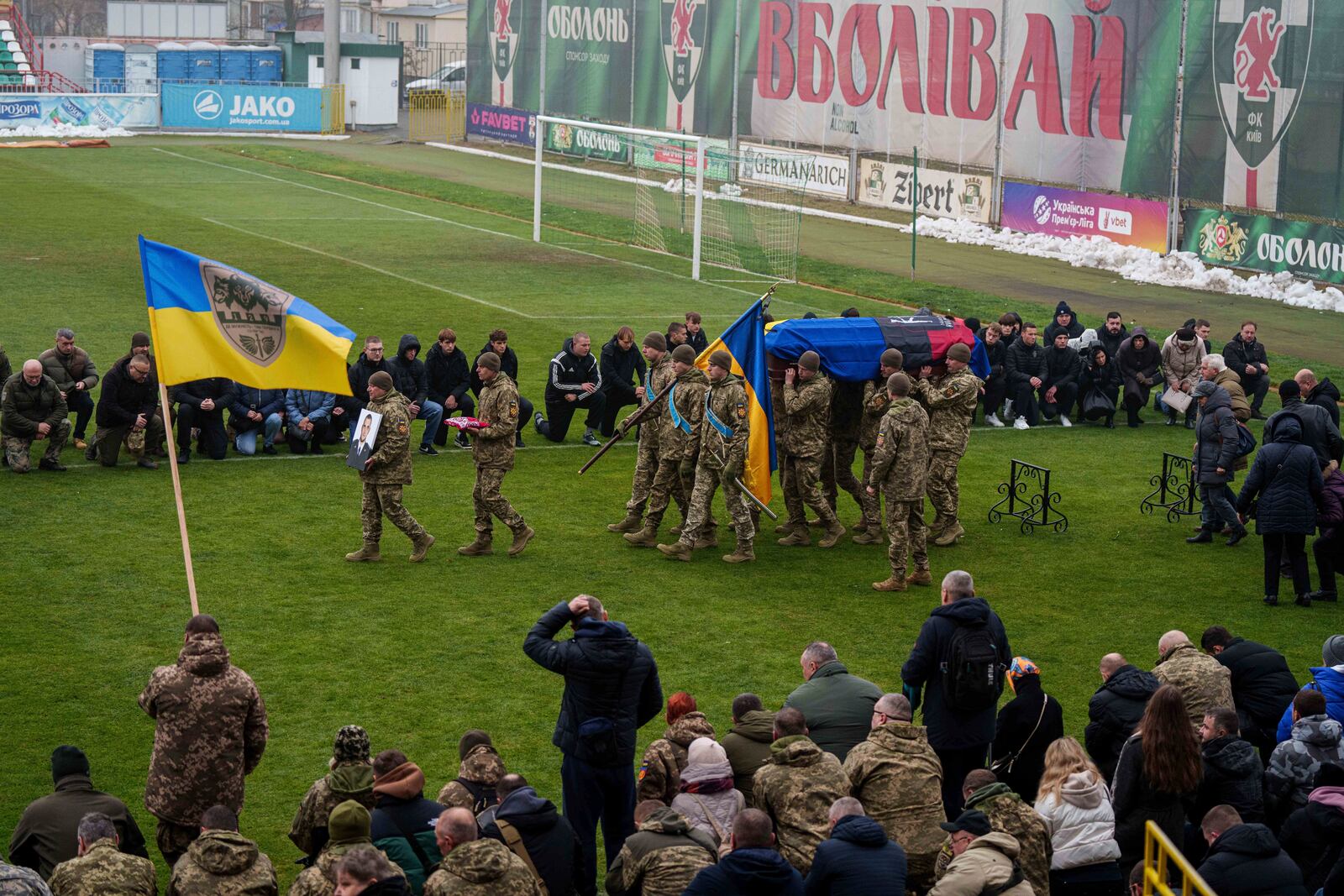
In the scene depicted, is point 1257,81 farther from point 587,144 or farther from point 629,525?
point 587,144

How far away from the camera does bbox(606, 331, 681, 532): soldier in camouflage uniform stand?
640 inches

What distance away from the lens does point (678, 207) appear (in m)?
40.8

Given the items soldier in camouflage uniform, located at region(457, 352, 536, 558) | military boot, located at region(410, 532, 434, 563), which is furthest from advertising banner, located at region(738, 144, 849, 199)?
military boot, located at region(410, 532, 434, 563)

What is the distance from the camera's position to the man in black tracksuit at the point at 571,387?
20469 millimetres

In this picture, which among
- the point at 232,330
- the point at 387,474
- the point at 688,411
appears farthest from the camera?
the point at 688,411

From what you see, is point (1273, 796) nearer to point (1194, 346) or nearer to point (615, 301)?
point (1194, 346)

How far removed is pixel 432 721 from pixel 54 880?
4362 millimetres

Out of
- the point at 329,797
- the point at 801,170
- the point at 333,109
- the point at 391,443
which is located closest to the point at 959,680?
the point at 329,797

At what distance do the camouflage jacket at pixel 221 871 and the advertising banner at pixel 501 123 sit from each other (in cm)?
5452

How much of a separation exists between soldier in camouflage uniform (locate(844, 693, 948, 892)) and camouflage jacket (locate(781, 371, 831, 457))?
7.23 meters

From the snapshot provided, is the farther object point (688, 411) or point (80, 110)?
point (80, 110)

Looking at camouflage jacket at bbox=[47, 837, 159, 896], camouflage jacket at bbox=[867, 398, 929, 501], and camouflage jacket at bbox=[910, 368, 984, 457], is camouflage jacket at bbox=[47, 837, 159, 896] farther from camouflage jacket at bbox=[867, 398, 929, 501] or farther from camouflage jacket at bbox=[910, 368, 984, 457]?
camouflage jacket at bbox=[910, 368, 984, 457]

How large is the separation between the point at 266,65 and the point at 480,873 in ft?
230

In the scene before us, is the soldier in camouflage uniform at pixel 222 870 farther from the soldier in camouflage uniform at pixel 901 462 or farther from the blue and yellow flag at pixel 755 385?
the blue and yellow flag at pixel 755 385
